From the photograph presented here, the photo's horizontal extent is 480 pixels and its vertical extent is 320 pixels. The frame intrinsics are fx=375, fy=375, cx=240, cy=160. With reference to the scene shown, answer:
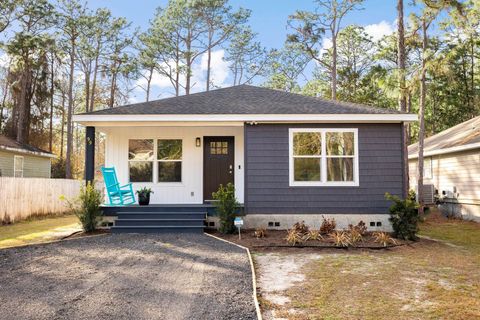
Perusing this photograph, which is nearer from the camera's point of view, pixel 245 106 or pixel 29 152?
pixel 245 106

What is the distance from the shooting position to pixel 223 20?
23203 mm

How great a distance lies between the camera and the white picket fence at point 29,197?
35.0 ft

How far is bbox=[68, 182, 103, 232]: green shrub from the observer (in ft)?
26.0

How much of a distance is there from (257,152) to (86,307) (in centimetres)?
552

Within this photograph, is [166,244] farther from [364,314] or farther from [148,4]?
[148,4]

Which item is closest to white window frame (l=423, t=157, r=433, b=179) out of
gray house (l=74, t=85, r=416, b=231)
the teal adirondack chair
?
gray house (l=74, t=85, r=416, b=231)

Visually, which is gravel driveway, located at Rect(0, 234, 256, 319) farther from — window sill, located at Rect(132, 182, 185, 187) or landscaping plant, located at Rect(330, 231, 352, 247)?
window sill, located at Rect(132, 182, 185, 187)

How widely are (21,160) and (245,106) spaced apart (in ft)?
43.0

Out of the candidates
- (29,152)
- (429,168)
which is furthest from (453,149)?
(29,152)

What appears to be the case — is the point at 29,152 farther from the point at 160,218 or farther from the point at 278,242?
the point at 278,242

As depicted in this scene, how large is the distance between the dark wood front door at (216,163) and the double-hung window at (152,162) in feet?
2.32

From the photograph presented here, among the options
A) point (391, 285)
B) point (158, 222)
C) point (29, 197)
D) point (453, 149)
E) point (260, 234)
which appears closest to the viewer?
point (391, 285)

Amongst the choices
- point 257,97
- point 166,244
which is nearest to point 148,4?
point 257,97

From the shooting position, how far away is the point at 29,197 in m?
11.9
